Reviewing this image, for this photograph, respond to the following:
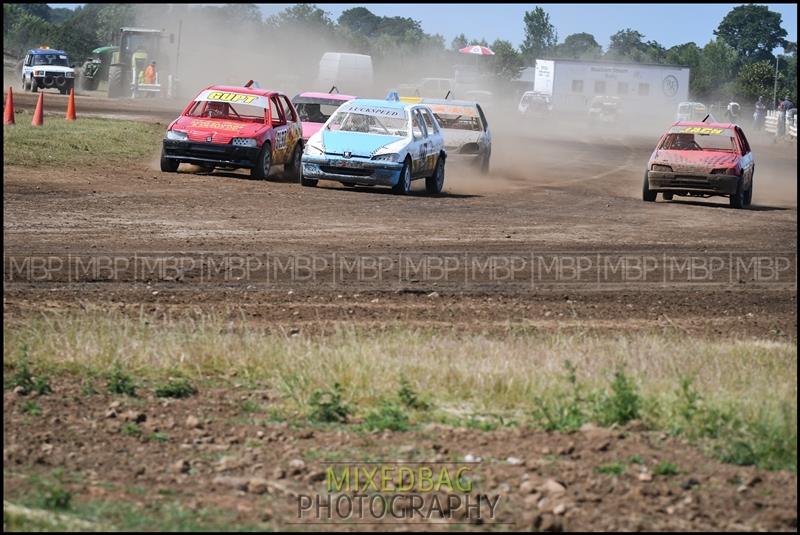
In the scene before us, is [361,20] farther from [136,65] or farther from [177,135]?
[177,135]

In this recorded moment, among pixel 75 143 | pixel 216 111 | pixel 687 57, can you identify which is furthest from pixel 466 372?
pixel 687 57

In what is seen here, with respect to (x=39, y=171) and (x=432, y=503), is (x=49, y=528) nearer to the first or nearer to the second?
(x=432, y=503)

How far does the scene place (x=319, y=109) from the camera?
23859 millimetres

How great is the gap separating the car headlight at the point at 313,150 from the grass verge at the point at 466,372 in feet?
32.6

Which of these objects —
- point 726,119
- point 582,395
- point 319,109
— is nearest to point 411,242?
point 582,395

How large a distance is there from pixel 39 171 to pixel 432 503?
15173 mm

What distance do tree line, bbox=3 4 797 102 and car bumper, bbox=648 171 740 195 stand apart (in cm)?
3005

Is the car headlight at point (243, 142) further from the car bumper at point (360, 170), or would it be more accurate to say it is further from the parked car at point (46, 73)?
the parked car at point (46, 73)

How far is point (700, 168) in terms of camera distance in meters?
20.0

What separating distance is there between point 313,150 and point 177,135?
2.52 m

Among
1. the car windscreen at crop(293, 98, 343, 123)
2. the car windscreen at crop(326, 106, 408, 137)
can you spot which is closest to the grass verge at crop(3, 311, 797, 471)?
the car windscreen at crop(326, 106, 408, 137)

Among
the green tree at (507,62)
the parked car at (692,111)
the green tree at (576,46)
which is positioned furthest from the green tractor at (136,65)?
the green tree at (576,46)

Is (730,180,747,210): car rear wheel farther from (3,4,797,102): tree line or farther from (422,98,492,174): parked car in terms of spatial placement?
(3,4,797,102): tree line

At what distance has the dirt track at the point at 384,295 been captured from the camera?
5664 mm
